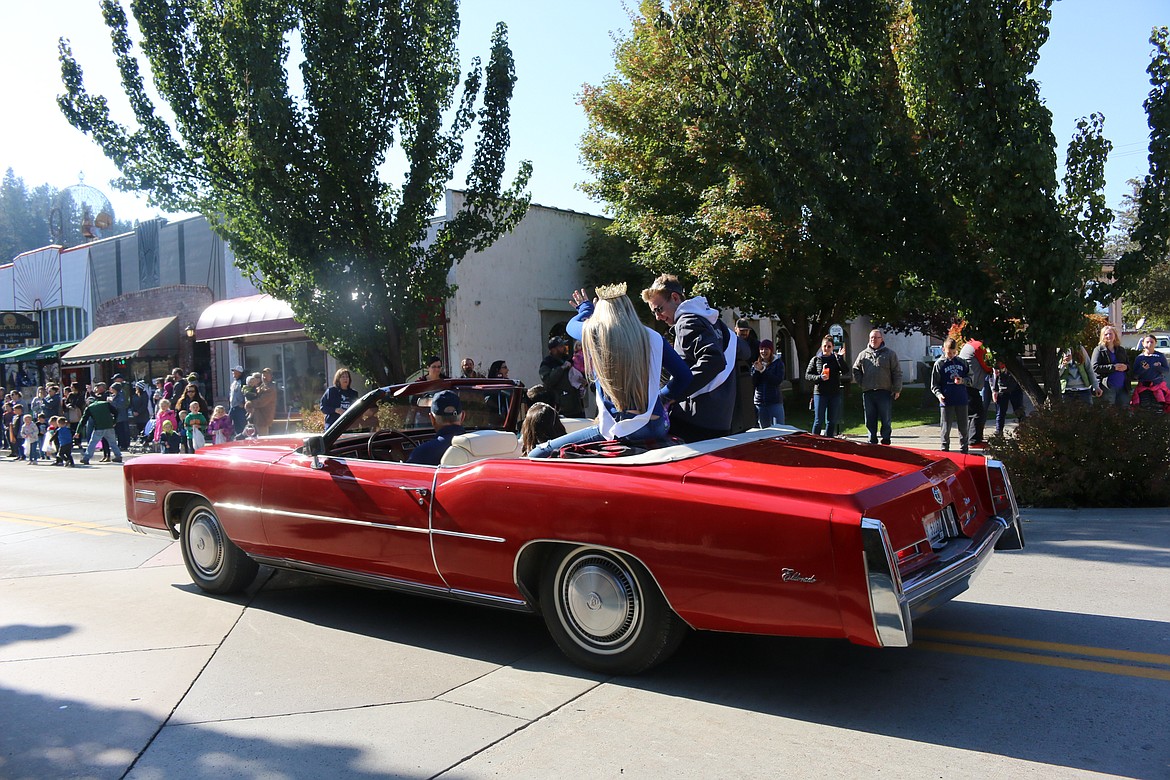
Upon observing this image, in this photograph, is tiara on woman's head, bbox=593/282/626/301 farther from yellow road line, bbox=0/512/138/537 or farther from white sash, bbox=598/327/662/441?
yellow road line, bbox=0/512/138/537

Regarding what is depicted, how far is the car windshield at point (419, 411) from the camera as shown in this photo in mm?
5988

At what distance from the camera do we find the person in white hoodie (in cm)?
496

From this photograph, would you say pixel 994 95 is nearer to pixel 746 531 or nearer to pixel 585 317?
pixel 585 317

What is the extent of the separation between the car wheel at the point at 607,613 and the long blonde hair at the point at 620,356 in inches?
33.8

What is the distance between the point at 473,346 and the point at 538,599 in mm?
17404

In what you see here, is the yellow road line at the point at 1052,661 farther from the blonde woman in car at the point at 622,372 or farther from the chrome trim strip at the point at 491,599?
the chrome trim strip at the point at 491,599

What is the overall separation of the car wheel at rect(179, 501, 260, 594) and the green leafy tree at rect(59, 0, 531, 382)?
26.2 feet

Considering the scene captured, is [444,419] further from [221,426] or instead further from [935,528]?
[221,426]

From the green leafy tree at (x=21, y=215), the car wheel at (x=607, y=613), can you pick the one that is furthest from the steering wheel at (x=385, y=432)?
the green leafy tree at (x=21, y=215)

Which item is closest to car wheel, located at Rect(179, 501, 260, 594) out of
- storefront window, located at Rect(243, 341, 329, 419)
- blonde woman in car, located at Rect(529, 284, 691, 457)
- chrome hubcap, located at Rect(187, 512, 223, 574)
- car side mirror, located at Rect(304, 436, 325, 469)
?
chrome hubcap, located at Rect(187, 512, 223, 574)

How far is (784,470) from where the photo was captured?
13.6 ft

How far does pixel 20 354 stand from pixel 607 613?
122ft

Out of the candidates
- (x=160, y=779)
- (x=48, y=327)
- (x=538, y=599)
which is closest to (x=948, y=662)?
(x=538, y=599)

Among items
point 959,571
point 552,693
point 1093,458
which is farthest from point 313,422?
point 959,571
